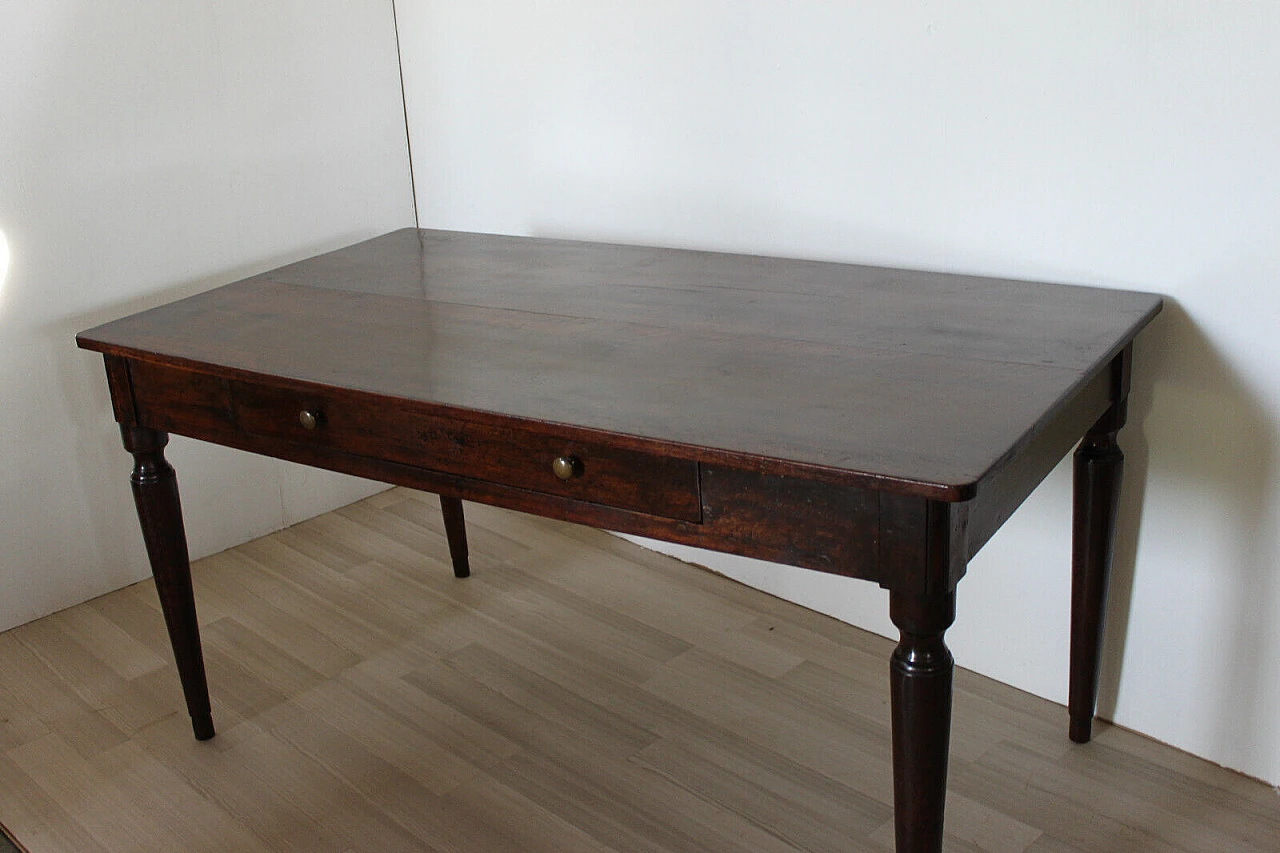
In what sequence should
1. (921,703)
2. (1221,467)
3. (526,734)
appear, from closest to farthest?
1. (921,703)
2. (1221,467)
3. (526,734)

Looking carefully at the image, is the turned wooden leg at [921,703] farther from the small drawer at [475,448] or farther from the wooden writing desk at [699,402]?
the small drawer at [475,448]

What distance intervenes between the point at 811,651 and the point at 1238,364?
872mm

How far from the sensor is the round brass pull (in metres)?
1.41

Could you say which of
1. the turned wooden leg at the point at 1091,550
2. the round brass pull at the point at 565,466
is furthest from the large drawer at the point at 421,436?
the turned wooden leg at the point at 1091,550

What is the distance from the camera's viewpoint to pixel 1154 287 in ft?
5.74

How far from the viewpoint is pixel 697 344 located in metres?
1.63

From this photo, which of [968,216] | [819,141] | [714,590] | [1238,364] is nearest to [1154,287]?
[1238,364]

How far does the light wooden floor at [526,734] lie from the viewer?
5.88 feet

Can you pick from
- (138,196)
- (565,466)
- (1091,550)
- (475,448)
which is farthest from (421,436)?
(138,196)

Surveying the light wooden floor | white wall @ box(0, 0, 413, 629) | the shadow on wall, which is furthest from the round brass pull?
white wall @ box(0, 0, 413, 629)

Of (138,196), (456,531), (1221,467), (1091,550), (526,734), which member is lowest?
(526,734)

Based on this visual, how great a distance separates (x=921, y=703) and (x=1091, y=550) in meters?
0.64

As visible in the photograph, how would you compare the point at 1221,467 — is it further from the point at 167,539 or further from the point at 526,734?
the point at 167,539

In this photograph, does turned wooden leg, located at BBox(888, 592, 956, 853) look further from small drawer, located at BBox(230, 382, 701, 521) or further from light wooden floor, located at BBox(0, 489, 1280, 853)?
light wooden floor, located at BBox(0, 489, 1280, 853)
